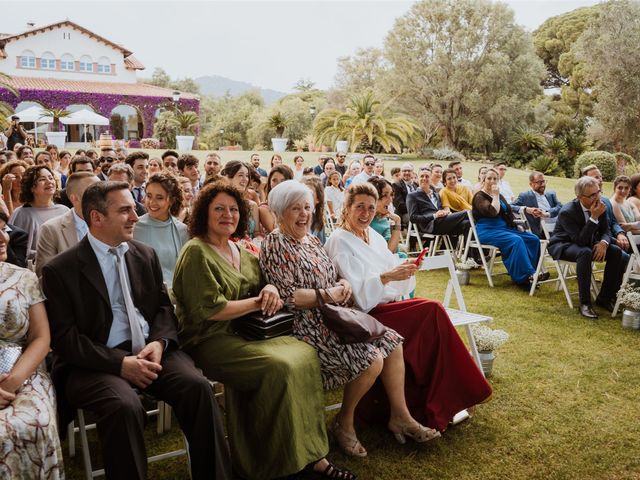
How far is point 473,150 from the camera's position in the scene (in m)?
30.0

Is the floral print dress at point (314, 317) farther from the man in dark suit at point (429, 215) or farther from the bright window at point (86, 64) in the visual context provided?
the bright window at point (86, 64)

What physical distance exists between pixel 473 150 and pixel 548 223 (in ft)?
78.3

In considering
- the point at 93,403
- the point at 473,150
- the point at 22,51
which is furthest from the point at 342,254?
the point at 22,51

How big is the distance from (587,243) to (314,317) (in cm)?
433

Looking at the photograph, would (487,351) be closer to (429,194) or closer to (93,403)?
(93,403)

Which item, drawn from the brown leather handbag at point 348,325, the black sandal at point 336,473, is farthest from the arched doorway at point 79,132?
the black sandal at point 336,473

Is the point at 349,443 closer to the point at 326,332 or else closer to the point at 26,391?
the point at 326,332

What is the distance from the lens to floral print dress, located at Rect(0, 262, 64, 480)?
7.61 ft

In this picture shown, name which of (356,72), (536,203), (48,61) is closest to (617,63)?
(536,203)

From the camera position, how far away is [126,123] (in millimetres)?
36656

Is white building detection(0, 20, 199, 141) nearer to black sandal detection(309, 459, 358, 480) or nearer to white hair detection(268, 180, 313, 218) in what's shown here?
white hair detection(268, 180, 313, 218)

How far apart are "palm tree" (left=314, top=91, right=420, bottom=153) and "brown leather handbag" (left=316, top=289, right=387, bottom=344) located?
74.0ft

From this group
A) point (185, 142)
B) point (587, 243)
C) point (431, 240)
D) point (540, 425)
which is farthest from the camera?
point (185, 142)

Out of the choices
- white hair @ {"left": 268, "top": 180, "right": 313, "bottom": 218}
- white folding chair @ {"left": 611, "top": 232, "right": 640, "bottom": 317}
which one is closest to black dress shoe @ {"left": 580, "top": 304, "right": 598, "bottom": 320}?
white folding chair @ {"left": 611, "top": 232, "right": 640, "bottom": 317}
